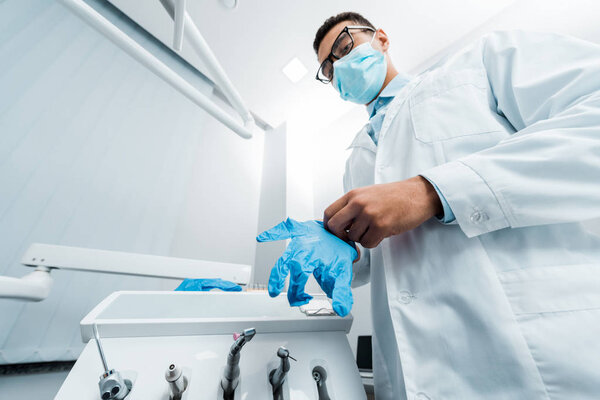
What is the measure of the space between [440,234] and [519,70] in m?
0.41

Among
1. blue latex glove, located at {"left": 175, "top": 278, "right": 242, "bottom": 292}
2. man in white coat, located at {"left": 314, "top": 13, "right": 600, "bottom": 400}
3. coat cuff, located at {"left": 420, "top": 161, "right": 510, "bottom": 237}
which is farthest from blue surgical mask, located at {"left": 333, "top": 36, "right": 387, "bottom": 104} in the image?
blue latex glove, located at {"left": 175, "top": 278, "right": 242, "bottom": 292}

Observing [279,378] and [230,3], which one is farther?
[230,3]

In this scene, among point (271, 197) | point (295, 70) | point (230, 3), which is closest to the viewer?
point (230, 3)

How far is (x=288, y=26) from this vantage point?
54.0 inches

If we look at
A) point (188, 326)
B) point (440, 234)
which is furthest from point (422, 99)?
point (188, 326)

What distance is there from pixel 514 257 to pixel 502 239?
0.03 meters

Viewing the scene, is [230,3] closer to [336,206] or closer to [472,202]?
[336,206]

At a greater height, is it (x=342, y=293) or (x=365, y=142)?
(x=365, y=142)

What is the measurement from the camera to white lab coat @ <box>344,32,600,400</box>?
303mm

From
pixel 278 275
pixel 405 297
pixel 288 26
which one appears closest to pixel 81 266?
pixel 278 275

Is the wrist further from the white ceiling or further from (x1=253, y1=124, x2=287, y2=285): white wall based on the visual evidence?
the white ceiling

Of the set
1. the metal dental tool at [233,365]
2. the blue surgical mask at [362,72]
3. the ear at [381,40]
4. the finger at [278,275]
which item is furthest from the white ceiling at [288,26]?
the metal dental tool at [233,365]

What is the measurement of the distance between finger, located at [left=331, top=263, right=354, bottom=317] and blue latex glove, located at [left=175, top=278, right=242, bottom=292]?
0.47m

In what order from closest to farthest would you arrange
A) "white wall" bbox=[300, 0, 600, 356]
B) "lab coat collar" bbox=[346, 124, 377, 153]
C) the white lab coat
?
the white lab coat → "lab coat collar" bbox=[346, 124, 377, 153] → "white wall" bbox=[300, 0, 600, 356]
